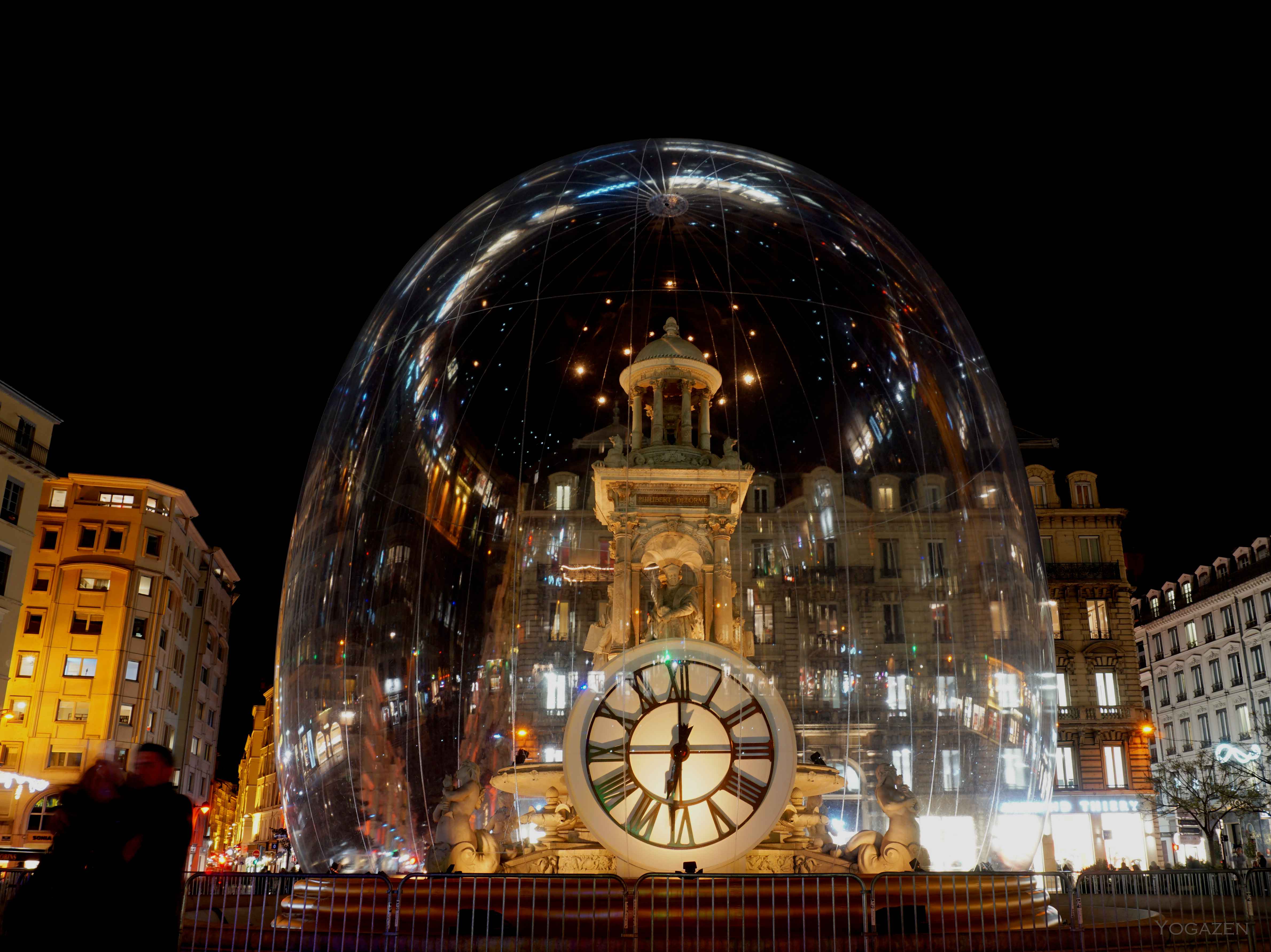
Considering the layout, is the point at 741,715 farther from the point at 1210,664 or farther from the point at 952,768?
the point at 1210,664

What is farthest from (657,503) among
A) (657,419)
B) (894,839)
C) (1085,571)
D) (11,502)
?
(1085,571)

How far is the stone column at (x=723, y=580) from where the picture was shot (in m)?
9.63

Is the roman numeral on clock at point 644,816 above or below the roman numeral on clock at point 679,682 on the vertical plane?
below

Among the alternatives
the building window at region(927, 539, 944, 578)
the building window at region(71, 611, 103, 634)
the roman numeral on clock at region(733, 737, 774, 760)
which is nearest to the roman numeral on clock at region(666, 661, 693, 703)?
the roman numeral on clock at region(733, 737, 774, 760)

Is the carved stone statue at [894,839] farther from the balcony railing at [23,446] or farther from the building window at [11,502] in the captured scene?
the balcony railing at [23,446]

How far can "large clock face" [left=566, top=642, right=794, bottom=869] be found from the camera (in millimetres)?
8258

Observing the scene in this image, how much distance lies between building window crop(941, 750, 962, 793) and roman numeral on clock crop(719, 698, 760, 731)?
1.55m

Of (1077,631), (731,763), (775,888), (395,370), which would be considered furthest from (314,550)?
(1077,631)

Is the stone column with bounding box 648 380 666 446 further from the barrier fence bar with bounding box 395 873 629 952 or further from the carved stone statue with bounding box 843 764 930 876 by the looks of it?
the barrier fence bar with bounding box 395 873 629 952

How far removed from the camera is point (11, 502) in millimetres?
35375

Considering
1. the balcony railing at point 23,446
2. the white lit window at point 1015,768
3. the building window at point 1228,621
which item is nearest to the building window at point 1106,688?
the building window at point 1228,621

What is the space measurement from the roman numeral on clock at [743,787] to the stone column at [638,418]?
349 centimetres

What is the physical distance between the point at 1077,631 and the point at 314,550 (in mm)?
42562

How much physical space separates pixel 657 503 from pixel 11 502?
33.7 metres
